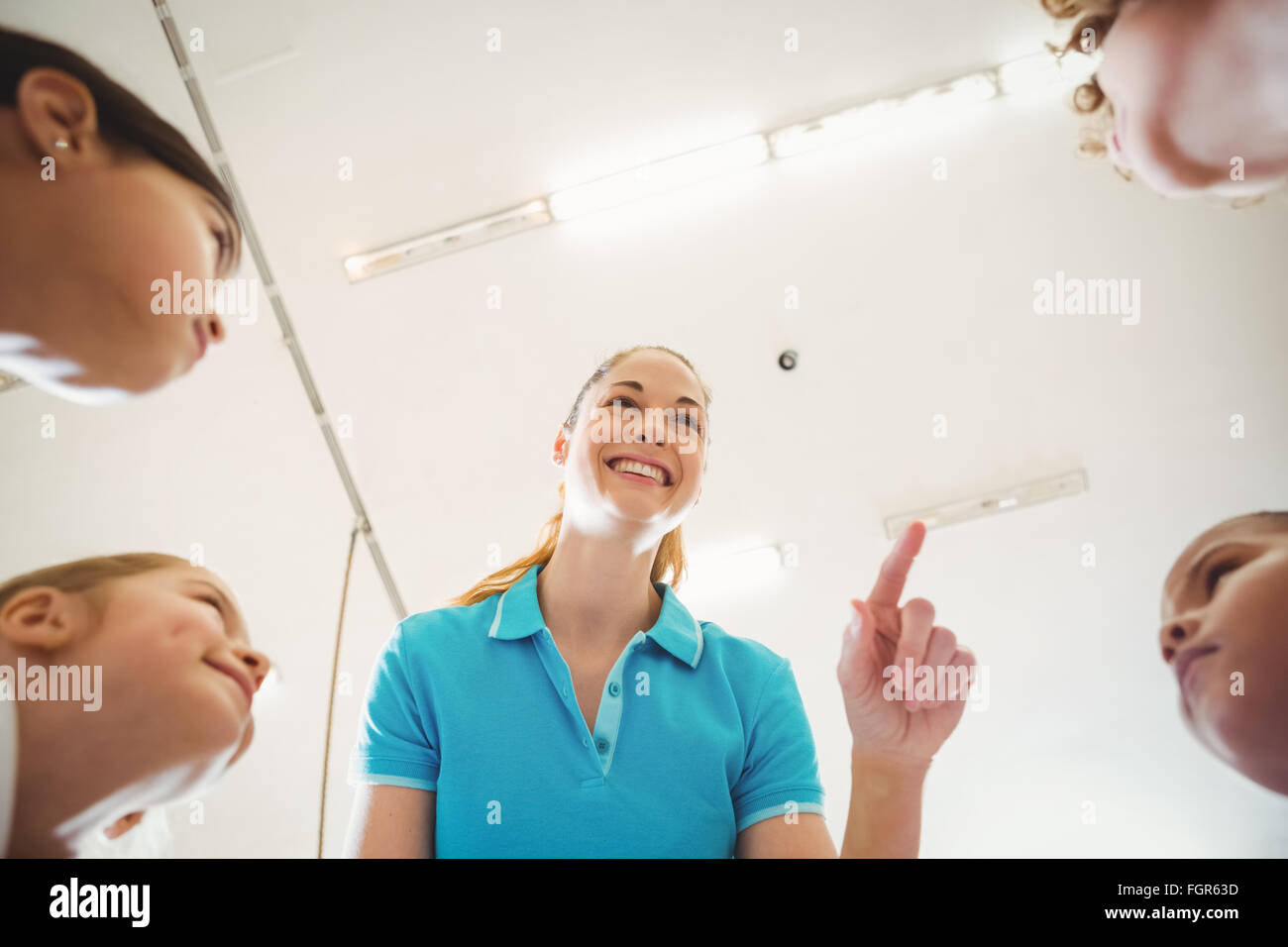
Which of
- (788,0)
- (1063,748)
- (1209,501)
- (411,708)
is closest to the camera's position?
(411,708)

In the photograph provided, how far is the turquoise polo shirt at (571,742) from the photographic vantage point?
1018 millimetres

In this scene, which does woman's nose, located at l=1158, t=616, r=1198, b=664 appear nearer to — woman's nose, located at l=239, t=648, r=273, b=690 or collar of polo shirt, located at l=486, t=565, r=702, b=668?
collar of polo shirt, located at l=486, t=565, r=702, b=668

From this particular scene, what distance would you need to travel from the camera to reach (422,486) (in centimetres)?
346

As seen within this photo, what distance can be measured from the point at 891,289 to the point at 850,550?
1232 millimetres

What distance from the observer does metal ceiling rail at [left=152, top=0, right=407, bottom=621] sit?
1883mm

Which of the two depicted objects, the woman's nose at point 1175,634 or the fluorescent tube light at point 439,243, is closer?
the woman's nose at point 1175,634

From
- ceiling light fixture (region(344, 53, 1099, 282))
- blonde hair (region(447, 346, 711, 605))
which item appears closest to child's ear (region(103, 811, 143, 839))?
blonde hair (region(447, 346, 711, 605))

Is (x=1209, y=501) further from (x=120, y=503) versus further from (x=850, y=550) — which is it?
(x=120, y=503)

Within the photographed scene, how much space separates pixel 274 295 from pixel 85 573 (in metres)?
1.78

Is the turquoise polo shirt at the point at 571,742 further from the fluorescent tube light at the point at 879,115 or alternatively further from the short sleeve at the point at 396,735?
the fluorescent tube light at the point at 879,115

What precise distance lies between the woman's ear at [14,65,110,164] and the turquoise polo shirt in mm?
718

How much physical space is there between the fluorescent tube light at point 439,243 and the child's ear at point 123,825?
7.78 ft

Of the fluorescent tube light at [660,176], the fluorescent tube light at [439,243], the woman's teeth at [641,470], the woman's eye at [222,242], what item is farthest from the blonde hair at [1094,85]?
the fluorescent tube light at [439,243]
